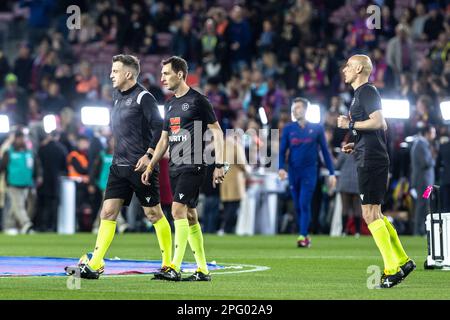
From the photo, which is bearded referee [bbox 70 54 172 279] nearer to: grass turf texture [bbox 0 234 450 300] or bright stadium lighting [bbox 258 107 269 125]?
grass turf texture [bbox 0 234 450 300]

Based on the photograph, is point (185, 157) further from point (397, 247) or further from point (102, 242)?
point (397, 247)

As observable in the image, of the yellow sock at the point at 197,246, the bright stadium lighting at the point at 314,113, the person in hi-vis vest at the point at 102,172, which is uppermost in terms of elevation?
the bright stadium lighting at the point at 314,113

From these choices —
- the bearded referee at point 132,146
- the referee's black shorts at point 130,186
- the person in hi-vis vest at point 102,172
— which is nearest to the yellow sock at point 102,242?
the bearded referee at point 132,146

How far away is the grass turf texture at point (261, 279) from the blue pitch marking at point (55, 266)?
0.78m

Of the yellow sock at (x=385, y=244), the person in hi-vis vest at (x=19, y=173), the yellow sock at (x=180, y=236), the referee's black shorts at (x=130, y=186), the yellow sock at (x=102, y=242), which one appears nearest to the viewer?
the yellow sock at (x=385, y=244)

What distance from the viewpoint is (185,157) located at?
13.8 metres

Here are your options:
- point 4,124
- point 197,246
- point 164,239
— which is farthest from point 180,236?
point 4,124

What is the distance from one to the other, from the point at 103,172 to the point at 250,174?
3504 millimetres

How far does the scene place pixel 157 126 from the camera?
14.1 metres

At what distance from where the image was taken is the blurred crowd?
28.7 meters

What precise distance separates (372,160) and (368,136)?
262 millimetres

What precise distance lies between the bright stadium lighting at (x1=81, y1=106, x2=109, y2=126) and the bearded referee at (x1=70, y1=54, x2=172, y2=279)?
15925mm

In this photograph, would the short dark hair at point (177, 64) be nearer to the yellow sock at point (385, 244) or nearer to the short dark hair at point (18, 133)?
the yellow sock at point (385, 244)

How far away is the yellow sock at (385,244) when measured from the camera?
42.1 feet
